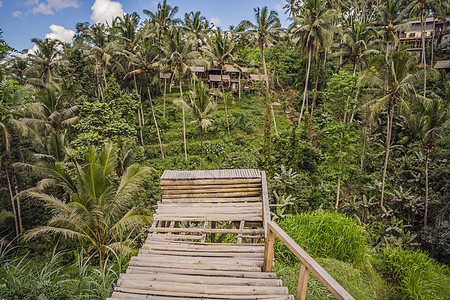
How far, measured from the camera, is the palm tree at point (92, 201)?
6.27 meters

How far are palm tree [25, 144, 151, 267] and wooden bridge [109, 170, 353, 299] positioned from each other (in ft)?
3.77

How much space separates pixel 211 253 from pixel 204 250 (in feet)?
0.65

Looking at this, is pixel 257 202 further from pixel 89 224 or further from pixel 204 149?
pixel 204 149

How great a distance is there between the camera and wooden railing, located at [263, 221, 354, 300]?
2.26 meters

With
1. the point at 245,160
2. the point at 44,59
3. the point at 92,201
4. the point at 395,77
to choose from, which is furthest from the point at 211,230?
the point at 44,59

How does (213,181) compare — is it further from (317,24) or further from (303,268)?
(317,24)

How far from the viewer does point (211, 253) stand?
445 cm

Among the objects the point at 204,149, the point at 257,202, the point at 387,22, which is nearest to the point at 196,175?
the point at 257,202

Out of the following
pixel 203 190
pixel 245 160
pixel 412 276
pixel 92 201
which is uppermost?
pixel 203 190

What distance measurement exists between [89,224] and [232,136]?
18.1 meters

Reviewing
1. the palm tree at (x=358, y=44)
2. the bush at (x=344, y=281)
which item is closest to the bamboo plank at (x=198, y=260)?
the bush at (x=344, y=281)

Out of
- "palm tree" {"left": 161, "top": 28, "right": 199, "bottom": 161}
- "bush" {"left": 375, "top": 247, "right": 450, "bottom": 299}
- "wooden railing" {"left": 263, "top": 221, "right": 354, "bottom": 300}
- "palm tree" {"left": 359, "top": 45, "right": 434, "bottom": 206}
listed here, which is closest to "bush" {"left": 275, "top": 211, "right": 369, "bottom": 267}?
"bush" {"left": 375, "top": 247, "right": 450, "bottom": 299}

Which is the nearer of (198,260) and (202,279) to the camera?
(202,279)

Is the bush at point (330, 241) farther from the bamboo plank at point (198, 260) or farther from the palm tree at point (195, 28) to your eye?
the palm tree at point (195, 28)
